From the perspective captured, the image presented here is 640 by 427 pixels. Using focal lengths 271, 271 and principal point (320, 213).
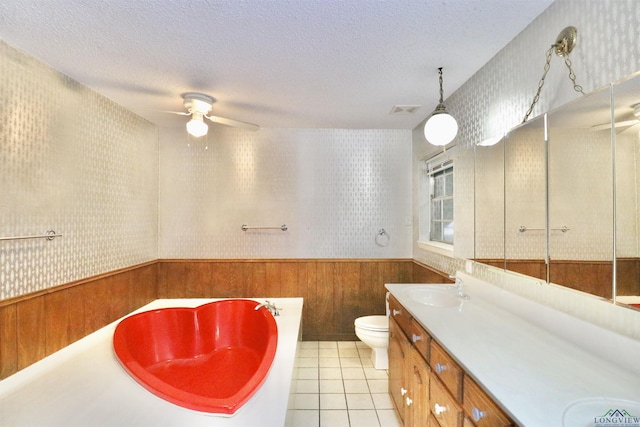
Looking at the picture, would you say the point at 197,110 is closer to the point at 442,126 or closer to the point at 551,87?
the point at 442,126

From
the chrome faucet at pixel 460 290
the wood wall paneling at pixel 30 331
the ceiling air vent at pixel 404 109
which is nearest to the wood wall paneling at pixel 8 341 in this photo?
the wood wall paneling at pixel 30 331

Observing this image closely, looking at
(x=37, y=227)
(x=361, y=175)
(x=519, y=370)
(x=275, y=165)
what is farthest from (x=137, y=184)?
(x=519, y=370)

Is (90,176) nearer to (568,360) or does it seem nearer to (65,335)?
(65,335)

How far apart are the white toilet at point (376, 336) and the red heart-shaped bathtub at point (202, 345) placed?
2.76ft

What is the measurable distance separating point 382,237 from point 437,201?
74 cm

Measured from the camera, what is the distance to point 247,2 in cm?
130

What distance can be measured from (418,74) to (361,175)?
142cm

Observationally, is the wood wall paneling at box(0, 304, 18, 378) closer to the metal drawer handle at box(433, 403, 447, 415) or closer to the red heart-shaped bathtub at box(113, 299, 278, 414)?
the red heart-shaped bathtub at box(113, 299, 278, 414)

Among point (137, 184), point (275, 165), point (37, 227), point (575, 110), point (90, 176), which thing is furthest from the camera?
point (275, 165)

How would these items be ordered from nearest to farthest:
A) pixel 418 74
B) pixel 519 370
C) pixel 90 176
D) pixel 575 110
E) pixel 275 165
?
pixel 519 370 → pixel 575 110 → pixel 418 74 → pixel 90 176 → pixel 275 165

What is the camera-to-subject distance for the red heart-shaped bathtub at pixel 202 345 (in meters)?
1.98

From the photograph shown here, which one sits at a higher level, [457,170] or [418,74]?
[418,74]

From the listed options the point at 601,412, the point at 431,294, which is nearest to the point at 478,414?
the point at 601,412
